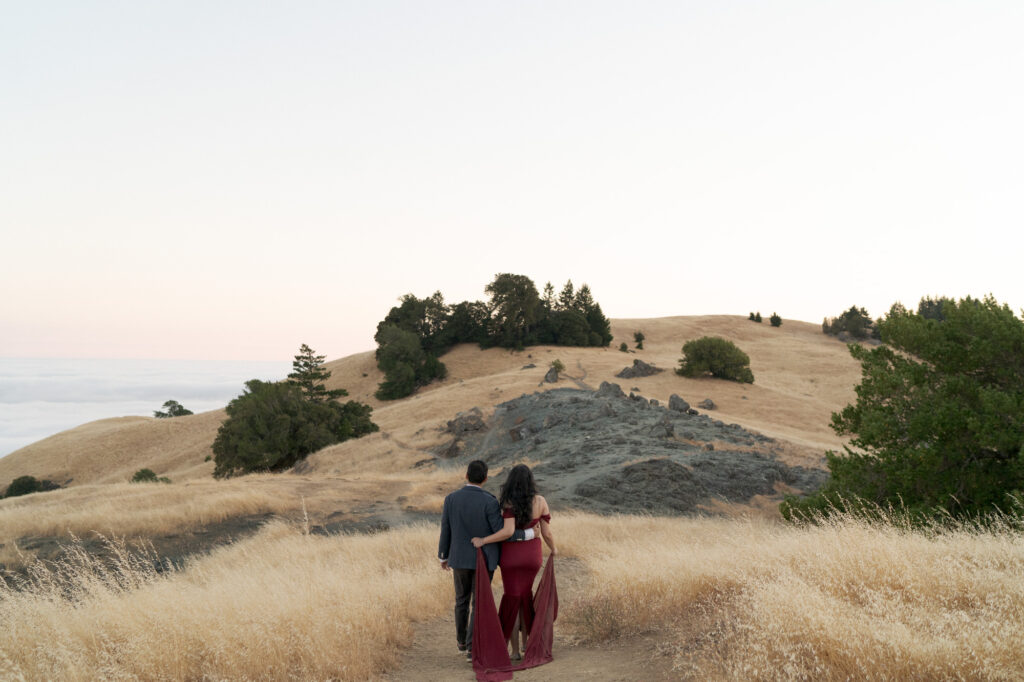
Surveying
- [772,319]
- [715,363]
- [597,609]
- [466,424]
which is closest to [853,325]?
[772,319]

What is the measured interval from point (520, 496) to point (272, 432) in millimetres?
34627

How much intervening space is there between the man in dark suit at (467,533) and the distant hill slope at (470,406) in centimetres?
2456

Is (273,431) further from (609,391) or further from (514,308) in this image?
(514,308)

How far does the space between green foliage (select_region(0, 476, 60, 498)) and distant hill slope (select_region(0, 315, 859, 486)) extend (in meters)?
2.34

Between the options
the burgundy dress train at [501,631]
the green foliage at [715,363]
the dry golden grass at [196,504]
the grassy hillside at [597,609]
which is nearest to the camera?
the grassy hillside at [597,609]

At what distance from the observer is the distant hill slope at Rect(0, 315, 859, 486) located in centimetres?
3681

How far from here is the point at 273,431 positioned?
37656mm

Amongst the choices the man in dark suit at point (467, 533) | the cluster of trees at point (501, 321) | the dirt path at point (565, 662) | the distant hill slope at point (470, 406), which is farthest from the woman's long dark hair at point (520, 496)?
the cluster of trees at point (501, 321)

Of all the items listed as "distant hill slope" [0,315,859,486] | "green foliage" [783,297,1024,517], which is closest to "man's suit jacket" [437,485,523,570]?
"green foliage" [783,297,1024,517]

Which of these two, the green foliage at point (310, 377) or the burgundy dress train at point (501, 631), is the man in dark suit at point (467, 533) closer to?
the burgundy dress train at point (501, 631)

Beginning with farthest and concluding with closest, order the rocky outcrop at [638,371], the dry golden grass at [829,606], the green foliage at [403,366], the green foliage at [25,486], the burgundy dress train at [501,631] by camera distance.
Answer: the green foliage at [403,366], the rocky outcrop at [638,371], the green foliage at [25,486], the burgundy dress train at [501,631], the dry golden grass at [829,606]

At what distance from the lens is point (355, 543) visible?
1273cm

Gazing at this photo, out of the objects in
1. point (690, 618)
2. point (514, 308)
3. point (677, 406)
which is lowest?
point (677, 406)

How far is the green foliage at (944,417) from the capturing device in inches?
427
